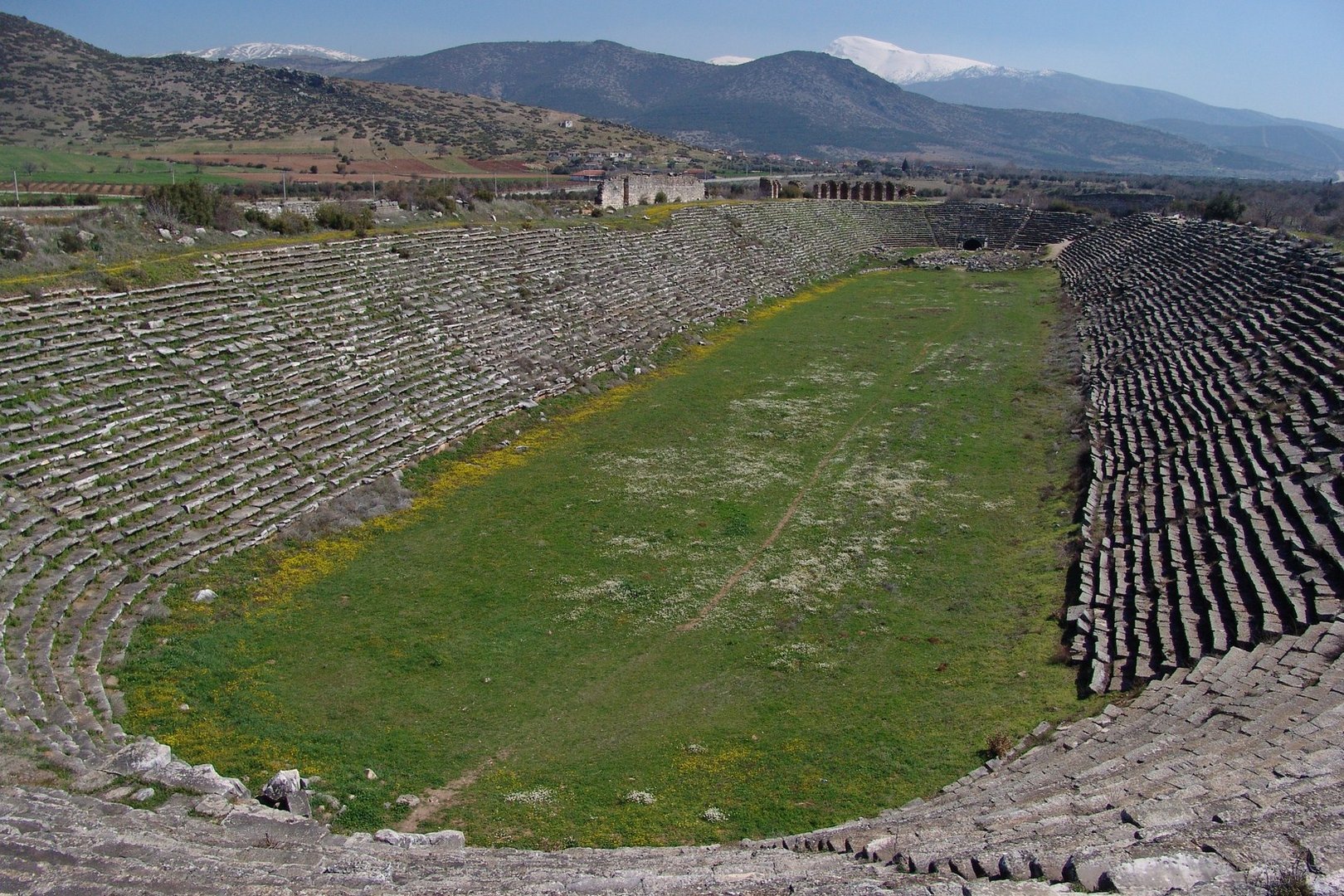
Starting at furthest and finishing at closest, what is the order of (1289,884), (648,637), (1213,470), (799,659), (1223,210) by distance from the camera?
(1223,210)
(1213,470)
(648,637)
(799,659)
(1289,884)

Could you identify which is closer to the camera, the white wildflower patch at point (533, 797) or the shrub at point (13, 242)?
the white wildflower patch at point (533, 797)

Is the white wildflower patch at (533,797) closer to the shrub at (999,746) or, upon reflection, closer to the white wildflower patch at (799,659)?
the white wildflower patch at (799,659)

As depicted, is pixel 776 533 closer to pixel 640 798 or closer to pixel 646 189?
pixel 640 798

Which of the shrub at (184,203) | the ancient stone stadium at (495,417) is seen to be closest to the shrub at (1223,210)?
the ancient stone stadium at (495,417)

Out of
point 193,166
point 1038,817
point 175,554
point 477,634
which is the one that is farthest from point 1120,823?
point 193,166

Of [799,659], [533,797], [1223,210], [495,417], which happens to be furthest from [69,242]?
[1223,210]

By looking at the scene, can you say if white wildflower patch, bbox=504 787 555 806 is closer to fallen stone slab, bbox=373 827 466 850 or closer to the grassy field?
the grassy field
